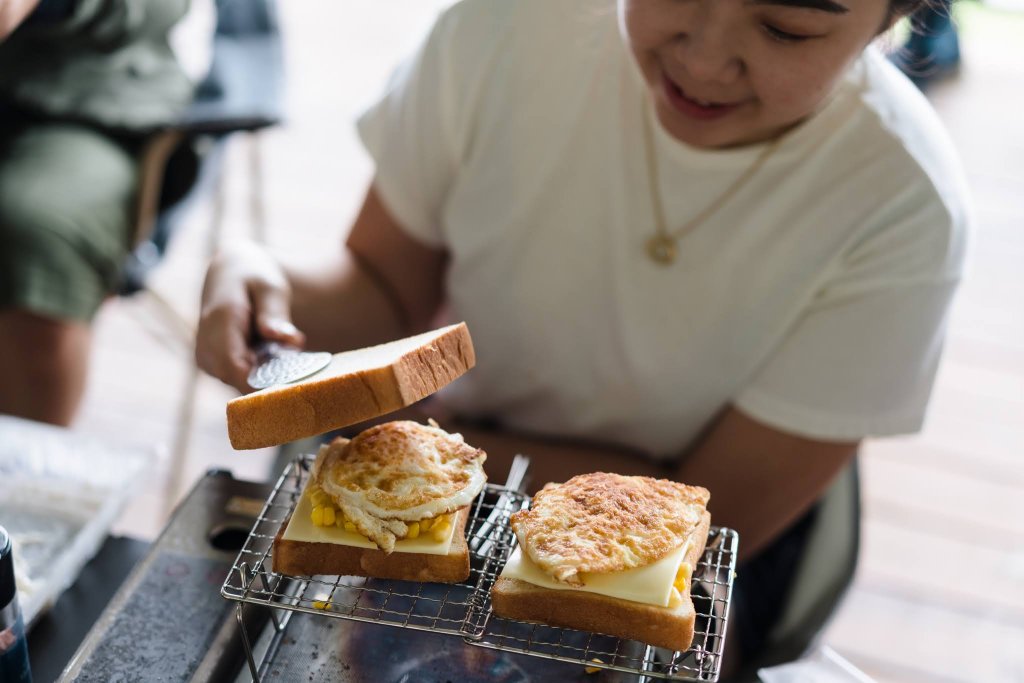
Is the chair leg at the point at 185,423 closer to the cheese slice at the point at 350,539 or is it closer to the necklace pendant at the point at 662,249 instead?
the necklace pendant at the point at 662,249

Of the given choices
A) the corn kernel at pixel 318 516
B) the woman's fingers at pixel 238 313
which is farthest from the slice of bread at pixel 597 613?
the woman's fingers at pixel 238 313

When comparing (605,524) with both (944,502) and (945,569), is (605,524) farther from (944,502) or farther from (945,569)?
(944,502)

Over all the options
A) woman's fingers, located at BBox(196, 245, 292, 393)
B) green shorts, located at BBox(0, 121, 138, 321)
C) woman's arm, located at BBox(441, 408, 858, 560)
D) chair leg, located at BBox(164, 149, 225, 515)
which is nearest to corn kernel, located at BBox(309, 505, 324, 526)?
woman's fingers, located at BBox(196, 245, 292, 393)

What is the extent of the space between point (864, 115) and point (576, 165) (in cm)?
41

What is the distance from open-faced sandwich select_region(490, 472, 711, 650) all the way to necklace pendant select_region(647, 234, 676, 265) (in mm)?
621

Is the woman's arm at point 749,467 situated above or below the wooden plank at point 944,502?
above

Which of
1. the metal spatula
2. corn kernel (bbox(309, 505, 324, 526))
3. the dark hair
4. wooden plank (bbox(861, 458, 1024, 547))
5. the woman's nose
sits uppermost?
the dark hair

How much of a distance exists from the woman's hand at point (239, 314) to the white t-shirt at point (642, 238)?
31 centimetres

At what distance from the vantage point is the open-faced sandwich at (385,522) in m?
0.92

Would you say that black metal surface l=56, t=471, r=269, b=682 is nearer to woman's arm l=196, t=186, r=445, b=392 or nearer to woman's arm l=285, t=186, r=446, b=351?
woman's arm l=196, t=186, r=445, b=392

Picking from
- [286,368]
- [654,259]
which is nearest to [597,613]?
[286,368]

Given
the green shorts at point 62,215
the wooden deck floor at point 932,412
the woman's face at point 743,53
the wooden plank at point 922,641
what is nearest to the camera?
the woman's face at point 743,53

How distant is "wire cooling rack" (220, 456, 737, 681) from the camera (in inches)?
34.3

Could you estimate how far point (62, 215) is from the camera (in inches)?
75.0
